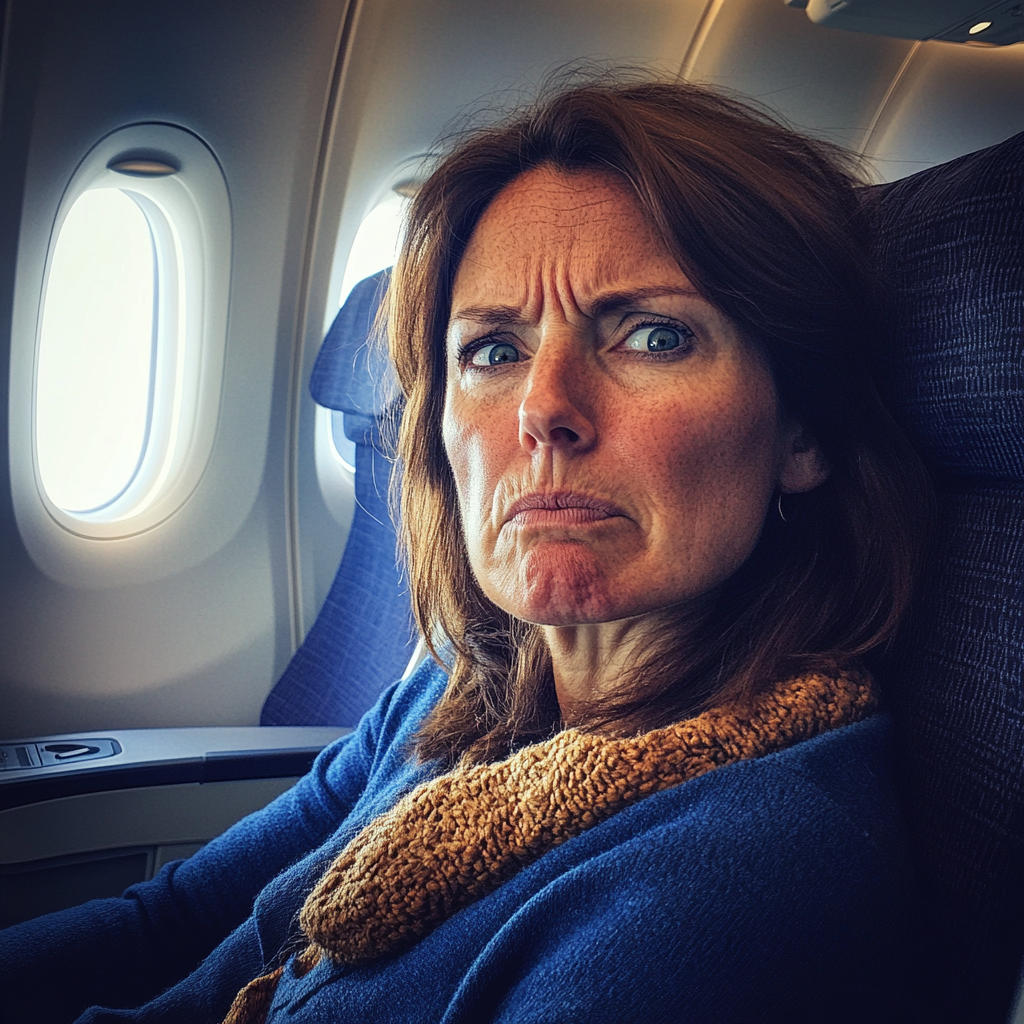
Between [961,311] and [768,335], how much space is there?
0.20 m

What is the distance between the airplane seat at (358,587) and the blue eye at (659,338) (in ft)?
3.74

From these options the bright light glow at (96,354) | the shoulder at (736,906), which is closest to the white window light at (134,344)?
the bright light glow at (96,354)

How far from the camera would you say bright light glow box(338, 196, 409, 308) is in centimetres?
290

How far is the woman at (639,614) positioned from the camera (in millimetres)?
771

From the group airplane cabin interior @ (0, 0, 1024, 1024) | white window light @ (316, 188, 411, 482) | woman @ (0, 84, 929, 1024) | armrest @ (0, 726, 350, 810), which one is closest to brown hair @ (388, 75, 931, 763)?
woman @ (0, 84, 929, 1024)

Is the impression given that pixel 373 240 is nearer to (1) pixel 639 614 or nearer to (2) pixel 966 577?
(1) pixel 639 614

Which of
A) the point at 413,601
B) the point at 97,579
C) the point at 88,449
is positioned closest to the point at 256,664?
the point at 97,579

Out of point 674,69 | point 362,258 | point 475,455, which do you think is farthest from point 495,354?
point 674,69

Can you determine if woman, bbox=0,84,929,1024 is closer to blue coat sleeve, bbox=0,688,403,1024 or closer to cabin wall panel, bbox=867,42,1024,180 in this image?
blue coat sleeve, bbox=0,688,403,1024

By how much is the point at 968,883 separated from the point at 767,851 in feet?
0.77

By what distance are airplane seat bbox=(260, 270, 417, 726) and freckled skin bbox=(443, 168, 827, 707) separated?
1064mm

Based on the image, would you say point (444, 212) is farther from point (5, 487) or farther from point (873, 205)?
point (5, 487)

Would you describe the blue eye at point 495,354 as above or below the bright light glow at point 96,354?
below

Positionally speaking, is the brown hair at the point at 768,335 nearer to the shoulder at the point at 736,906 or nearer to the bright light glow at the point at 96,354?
the shoulder at the point at 736,906
